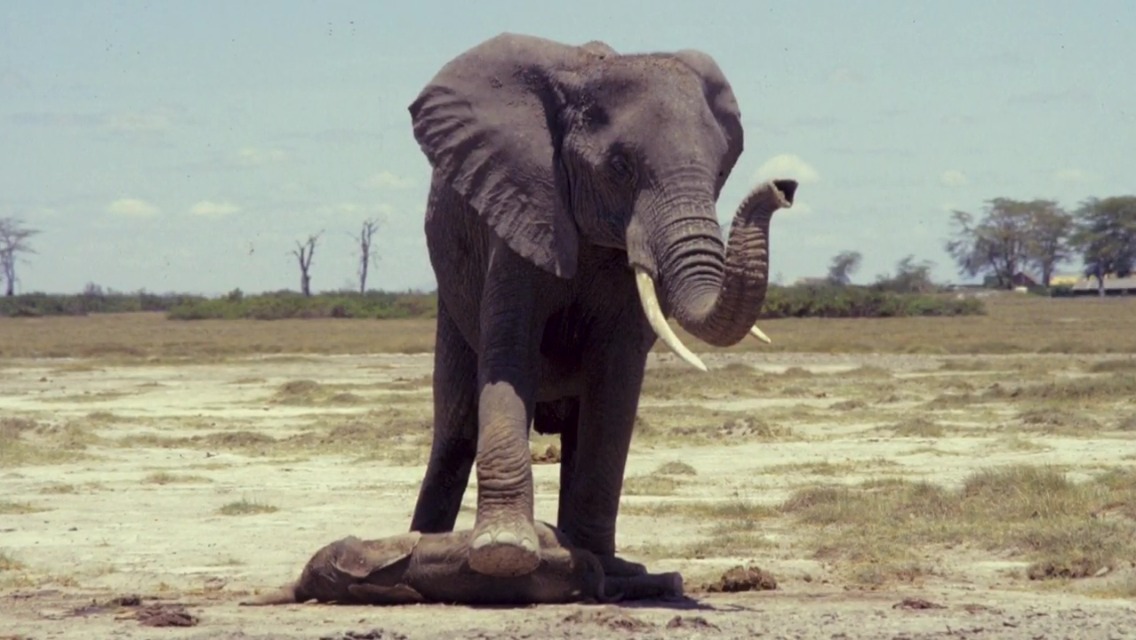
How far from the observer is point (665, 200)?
28.0 ft

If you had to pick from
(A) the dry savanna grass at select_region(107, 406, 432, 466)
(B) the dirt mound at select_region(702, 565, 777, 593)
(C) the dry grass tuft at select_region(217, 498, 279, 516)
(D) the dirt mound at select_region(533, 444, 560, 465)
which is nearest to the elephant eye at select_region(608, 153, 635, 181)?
(B) the dirt mound at select_region(702, 565, 777, 593)

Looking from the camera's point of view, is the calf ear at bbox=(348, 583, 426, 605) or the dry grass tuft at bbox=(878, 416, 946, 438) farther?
the dry grass tuft at bbox=(878, 416, 946, 438)

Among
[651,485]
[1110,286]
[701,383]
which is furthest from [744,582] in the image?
[1110,286]

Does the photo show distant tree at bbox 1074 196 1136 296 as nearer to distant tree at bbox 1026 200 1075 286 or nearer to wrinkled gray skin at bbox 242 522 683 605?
distant tree at bbox 1026 200 1075 286

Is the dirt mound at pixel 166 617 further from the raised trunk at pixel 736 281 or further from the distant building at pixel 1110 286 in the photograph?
the distant building at pixel 1110 286

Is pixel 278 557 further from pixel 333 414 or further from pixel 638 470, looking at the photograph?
pixel 333 414

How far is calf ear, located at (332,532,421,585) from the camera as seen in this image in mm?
9258

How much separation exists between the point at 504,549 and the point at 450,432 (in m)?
1.99

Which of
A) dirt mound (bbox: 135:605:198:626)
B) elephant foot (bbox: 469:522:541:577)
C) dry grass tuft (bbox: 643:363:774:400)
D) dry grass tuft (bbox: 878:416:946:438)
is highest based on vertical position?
dry grass tuft (bbox: 643:363:774:400)

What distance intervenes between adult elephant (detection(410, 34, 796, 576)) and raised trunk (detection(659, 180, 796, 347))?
0.05 ft

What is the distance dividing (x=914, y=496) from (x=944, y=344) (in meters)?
34.0

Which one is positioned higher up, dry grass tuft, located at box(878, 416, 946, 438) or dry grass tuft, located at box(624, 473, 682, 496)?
dry grass tuft, located at box(878, 416, 946, 438)

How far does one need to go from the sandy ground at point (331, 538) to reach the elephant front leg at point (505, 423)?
0.96 feet

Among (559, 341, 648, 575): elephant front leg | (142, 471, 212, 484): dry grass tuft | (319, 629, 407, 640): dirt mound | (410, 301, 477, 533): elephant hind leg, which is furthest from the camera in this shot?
(142, 471, 212, 484): dry grass tuft
